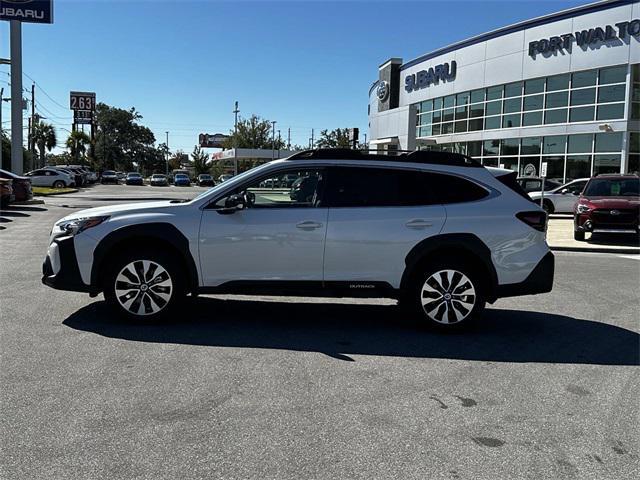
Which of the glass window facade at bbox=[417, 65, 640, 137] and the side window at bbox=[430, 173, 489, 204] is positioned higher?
the glass window facade at bbox=[417, 65, 640, 137]

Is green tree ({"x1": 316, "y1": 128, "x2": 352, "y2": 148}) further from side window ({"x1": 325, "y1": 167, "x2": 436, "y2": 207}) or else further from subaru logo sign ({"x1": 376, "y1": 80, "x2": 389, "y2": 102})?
side window ({"x1": 325, "y1": 167, "x2": 436, "y2": 207})

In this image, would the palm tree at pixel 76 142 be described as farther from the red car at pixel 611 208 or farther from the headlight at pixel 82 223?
the headlight at pixel 82 223

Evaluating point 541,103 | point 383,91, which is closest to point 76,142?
point 383,91

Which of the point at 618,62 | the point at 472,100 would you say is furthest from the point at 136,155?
the point at 618,62

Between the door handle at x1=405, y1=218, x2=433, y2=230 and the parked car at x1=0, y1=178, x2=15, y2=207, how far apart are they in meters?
18.8

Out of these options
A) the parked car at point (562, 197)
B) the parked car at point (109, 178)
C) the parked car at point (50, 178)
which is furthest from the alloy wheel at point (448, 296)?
the parked car at point (109, 178)

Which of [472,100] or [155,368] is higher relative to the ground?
[472,100]

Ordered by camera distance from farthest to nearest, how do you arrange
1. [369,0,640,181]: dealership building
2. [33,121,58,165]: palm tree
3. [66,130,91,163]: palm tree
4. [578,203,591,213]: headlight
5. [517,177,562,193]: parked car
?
[66,130,91,163]: palm tree, [33,121,58,165]: palm tree, [369,0,640,181]: dealership building, [517,177,562,193]: parked car, [578,203,591,213]: headlight

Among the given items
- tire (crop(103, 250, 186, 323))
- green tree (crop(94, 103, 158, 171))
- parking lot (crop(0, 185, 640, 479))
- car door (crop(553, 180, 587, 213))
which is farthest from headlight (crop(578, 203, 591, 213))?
green tree (crop(94, 103, 158, 171))

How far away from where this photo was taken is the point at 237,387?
457 centimetres

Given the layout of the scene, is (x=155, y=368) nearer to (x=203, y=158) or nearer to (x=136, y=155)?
(x=203, y=158)

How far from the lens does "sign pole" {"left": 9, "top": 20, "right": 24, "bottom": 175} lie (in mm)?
29297

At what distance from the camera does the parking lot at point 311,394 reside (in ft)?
11.3

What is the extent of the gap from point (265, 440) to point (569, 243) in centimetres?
1369
